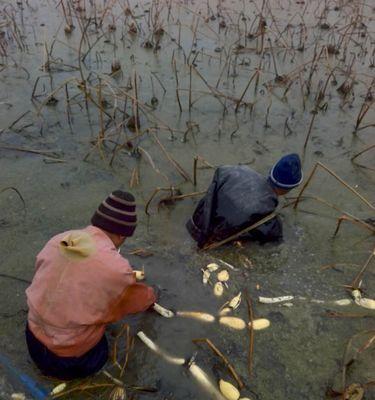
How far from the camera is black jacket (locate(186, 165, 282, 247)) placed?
2.81 meters

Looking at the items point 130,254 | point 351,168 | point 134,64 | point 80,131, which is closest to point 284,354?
point 130,254

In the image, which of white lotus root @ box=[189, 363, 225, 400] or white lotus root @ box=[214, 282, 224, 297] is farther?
white lotus root @ box=[214, 282, 224, 297]

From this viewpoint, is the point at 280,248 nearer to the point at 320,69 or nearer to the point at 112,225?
the point at 112,225

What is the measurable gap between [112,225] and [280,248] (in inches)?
52.5

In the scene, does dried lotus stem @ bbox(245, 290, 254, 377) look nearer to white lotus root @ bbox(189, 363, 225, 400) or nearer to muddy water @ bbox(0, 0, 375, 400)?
muddy water @ bbox(0, 0, 375, 400)

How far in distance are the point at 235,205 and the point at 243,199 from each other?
0.06 metres

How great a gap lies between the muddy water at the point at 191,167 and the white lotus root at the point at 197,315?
50 millimetres

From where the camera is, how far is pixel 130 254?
2.88 metres

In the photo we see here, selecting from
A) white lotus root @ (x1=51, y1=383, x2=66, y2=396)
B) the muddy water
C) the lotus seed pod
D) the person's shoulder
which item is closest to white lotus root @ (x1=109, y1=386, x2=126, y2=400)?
the muddy water

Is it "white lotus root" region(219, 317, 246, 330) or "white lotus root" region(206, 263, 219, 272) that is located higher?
"white lotus root" region(206, 263, 219, 272)

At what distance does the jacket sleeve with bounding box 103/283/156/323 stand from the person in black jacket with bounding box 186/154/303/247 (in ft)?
2.53

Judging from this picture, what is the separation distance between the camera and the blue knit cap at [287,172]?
8.91ft

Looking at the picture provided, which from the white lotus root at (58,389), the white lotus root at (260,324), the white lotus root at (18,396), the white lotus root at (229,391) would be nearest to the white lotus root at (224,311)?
the white lotus root at (260,324)

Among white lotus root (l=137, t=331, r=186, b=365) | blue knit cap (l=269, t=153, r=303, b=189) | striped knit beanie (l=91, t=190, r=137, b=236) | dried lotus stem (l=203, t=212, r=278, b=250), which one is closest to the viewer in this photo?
striped knit beanie (l=91, t=190, r=137, b=236)
